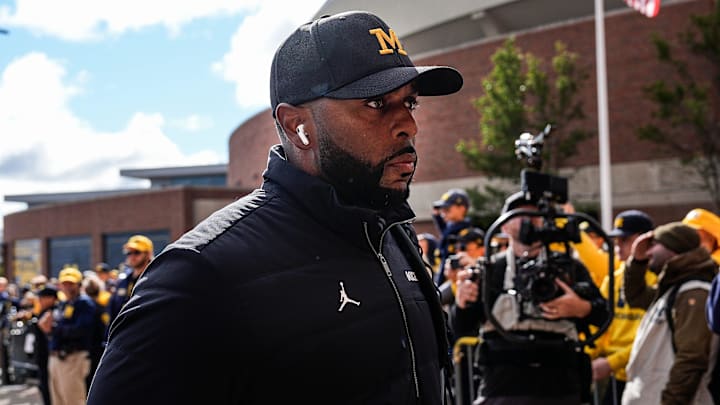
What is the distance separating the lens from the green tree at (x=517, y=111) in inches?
852

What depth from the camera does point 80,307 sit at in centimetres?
930

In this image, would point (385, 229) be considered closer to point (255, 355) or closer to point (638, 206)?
point (255, 355)

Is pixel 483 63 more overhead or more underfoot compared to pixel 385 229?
more overhead

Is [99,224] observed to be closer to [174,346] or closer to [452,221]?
[452,221]

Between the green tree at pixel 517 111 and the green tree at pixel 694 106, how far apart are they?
7.40 feet

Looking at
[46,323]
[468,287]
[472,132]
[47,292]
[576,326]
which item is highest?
[472,132]

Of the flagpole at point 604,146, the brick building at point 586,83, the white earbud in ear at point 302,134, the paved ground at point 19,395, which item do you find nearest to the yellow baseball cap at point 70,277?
the paved ground at point 19,395

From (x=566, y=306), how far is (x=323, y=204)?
2.65m

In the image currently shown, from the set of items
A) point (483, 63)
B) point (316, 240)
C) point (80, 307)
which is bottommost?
point (80, 307)

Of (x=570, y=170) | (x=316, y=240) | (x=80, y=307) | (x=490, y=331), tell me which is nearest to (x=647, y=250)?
(x=490, y=331)

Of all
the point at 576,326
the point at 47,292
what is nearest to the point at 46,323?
the point at 47,292

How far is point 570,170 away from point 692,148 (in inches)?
161

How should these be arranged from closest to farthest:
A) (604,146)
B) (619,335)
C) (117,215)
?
(619,335)
(604,146)
(117,215)

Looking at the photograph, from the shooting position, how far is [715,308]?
12.4 ft
